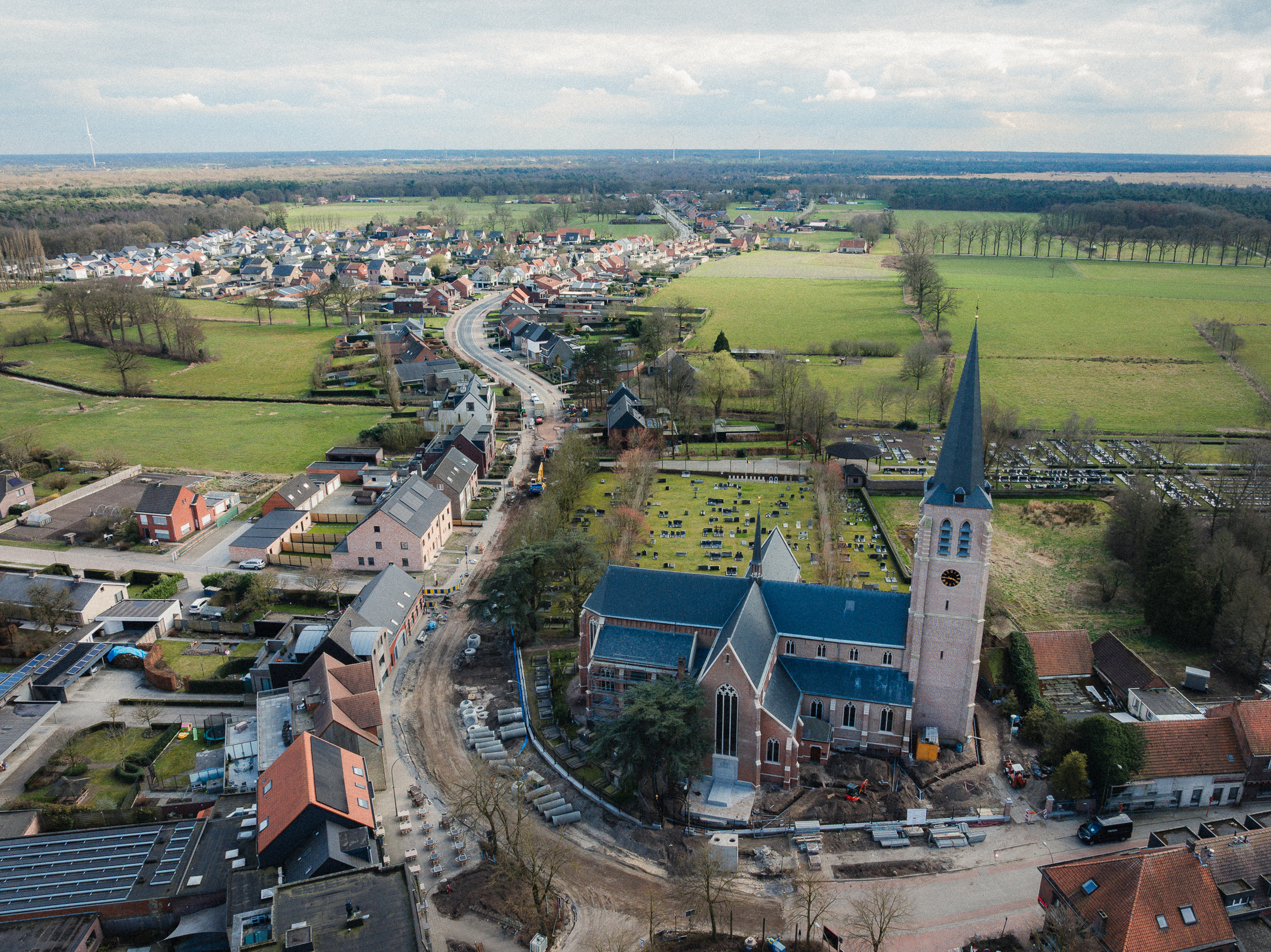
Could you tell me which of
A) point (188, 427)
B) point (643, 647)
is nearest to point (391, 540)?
point (643, 647)

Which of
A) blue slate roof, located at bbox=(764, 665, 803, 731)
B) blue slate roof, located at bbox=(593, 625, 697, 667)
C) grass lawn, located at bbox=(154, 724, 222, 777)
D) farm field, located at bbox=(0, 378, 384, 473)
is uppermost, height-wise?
blue slate roof, located at bbox=(593, 625, 697, 667)

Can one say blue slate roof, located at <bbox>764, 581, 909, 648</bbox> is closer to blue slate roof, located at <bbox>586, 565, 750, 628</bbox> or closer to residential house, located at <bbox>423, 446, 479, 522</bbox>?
blue slate roof, located at <bbox>586, 565, 750, 628</bbox>

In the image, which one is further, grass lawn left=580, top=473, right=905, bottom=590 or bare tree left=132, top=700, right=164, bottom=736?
grass lawn left=580, top=473, right=905, bottom=590

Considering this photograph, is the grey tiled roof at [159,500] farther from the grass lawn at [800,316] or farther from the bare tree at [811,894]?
the grass lawn at [800,316]

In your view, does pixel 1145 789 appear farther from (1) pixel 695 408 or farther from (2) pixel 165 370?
(2) pixel 165 370

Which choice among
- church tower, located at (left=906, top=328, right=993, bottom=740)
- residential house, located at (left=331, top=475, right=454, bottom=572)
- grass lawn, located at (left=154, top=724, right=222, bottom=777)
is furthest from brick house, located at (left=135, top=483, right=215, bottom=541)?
church tower, located at (left=906, top=328, right=993, bottom=740)

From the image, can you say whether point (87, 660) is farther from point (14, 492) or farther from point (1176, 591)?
point (1176, 591)
